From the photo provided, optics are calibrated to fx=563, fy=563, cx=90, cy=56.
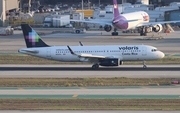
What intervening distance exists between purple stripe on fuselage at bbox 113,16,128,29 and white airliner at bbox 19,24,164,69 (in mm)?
40127

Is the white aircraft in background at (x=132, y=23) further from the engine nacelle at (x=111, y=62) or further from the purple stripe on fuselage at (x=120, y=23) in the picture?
the engine nacelle at (x=111, y=62)

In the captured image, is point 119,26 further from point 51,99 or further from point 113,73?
point 51,99

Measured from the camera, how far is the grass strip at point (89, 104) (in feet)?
129

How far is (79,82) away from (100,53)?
33.2ft

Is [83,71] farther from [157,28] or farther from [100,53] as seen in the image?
[157,28]

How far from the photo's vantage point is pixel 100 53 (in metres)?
61.4

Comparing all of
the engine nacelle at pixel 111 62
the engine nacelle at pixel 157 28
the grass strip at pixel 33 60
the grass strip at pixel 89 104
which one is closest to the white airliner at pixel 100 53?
the engine nacelle at pixel 111 62

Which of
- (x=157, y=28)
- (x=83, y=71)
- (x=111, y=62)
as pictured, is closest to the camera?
(x=83, y=71)

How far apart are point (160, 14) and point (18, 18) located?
119 feet

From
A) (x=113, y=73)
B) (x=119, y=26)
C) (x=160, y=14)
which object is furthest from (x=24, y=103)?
(x=160, y=14)

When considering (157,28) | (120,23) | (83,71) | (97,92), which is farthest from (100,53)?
(157,28)

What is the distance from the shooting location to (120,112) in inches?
1471

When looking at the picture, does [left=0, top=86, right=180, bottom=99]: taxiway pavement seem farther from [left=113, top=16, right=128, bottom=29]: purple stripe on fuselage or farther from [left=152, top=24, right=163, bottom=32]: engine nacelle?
[left=152, top=24, right=163, bottom=32]: engine nacelle

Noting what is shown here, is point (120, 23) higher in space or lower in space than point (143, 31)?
higher
